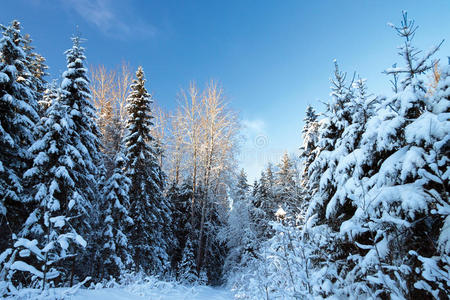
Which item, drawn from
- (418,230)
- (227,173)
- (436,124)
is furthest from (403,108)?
(227,173)

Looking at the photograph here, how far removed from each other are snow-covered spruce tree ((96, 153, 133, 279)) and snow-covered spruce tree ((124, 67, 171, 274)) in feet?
2.57

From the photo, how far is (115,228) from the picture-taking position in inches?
455

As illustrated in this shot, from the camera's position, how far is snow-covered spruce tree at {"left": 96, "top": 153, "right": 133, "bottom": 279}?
37.0ft

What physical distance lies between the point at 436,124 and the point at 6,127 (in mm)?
13180

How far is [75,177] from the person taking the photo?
32.2 ft

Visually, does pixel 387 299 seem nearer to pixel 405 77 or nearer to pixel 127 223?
pixel 405 77

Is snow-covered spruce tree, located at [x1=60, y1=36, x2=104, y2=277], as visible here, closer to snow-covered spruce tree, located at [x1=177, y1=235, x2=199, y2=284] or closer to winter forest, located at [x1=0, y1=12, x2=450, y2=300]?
winter forest, located at [x1=0, y1=12, x2=450, y2=300]

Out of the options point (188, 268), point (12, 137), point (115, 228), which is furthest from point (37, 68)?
point (188, 268)

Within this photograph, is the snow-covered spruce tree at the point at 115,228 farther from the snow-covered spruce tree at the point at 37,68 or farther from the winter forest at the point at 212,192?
the snow-covered spruce tree at the point at 37,68

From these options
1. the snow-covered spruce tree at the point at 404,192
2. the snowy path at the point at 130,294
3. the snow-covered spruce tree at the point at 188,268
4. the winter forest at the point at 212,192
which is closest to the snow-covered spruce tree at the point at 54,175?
the winter forest at the point at 212,192

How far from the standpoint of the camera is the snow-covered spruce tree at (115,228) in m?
11.3

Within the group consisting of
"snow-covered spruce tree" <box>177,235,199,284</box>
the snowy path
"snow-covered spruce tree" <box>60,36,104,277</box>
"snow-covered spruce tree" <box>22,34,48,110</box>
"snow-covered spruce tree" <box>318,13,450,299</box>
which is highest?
"snow-covered spruce tree" <box>22,34,48,110</box>

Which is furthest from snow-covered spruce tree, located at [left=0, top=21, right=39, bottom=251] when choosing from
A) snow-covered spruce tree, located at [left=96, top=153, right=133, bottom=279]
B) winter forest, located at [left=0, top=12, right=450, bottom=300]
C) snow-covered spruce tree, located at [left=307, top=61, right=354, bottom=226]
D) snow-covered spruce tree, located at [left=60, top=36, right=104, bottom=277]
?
snow-covered spruce tree, located at [left=307, top=61, right=354, bottom=226]

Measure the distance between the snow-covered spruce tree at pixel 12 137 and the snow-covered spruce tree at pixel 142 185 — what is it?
4471 millimetres
